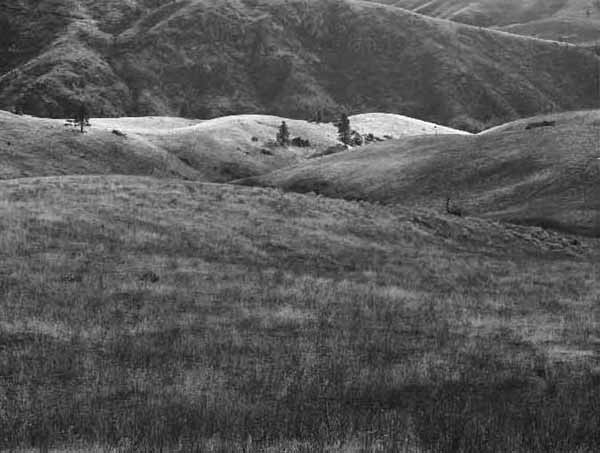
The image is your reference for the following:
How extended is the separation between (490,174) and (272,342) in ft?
199

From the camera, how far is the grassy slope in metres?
90.3

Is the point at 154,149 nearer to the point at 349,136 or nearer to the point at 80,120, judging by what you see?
the point at 80,120

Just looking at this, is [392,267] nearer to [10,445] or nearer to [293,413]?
[293,413]

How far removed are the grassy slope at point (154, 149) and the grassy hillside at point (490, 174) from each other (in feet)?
72.3

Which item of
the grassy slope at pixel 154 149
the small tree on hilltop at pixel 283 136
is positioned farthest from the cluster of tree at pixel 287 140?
the grassy slope at pixel 154 149

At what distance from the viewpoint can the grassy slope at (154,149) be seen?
3556 inches

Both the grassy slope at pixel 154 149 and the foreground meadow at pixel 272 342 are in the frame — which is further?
the grassy slope at pixel 154 149

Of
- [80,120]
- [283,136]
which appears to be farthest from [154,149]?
[283,136]

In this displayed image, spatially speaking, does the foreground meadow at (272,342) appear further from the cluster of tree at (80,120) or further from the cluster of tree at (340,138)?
the cluster of tree at (340,138)

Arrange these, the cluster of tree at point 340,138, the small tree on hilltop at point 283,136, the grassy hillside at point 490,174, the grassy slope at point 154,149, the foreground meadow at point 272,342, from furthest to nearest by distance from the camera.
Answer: the cluster of tree at point 340,138, the small tree on hilltop at point 283,136, the grassy slope at point 154,149, the grassy hillside at point 490,174, the foreground meadow at point 272,342

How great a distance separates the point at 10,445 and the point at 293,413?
3699 mm

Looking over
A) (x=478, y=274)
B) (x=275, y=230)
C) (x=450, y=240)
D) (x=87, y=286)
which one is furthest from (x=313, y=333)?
(x=450, y=240)

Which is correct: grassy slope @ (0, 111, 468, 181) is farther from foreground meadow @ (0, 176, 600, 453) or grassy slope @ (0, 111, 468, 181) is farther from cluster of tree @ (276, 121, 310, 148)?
foreground meadow @ (0, 176, 600, 453)

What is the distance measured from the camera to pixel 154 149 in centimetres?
11138
